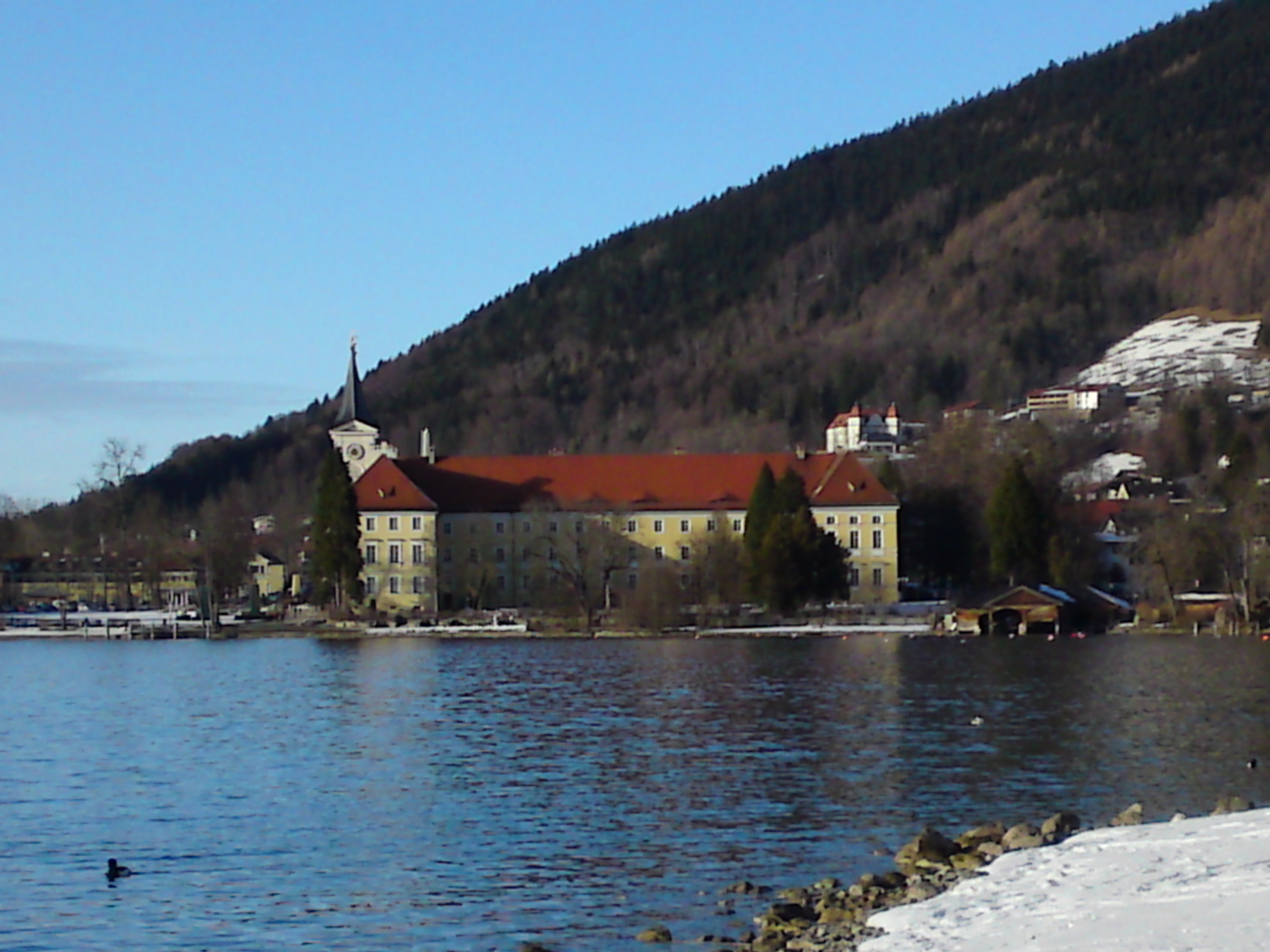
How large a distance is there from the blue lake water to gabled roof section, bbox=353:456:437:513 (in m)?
46.2

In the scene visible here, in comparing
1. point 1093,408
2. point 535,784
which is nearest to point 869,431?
point 1093,408

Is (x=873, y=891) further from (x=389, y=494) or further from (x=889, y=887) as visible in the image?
(x=389, y=494)

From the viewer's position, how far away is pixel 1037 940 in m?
15.1

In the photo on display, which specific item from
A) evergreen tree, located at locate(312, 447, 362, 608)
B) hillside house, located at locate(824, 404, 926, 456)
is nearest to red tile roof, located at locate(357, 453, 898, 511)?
evergreen tree, located at locate(312, 447, 362, 608)

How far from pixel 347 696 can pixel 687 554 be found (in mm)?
57331

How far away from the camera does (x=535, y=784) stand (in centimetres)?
3002

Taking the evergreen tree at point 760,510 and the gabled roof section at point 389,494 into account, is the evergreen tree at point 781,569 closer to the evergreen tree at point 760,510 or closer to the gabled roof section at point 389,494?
the evergreen tree at point 760,510

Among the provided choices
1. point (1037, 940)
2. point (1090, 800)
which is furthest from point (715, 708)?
point (1037, 940)

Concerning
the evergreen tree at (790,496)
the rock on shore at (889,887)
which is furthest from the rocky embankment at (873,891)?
the evergreen tree at (790,496)

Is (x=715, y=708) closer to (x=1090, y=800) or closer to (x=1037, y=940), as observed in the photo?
(x=1090, y=800)

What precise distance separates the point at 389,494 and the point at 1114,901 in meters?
90.6

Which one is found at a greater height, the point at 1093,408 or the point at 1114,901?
the point at 1093,408

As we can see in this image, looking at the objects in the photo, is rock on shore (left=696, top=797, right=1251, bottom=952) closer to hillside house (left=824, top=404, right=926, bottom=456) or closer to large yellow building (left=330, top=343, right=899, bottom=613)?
large yellow building (left=330, top=343, right=899, bottom=613)

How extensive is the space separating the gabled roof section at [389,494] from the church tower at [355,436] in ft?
32.7
